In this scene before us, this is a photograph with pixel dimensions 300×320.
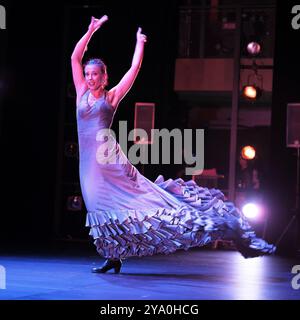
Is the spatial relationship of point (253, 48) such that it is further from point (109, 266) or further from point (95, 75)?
point (109, 266)

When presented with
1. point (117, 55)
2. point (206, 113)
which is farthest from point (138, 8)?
point (206, 113)

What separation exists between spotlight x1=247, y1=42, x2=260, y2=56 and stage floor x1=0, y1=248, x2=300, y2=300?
3.39m

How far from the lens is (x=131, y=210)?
4875mm

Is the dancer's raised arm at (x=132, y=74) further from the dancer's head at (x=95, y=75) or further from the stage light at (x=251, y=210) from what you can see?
the stage light at (x=251, y=210)

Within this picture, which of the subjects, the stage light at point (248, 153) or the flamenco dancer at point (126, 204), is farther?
the stage light at point (248, 153)

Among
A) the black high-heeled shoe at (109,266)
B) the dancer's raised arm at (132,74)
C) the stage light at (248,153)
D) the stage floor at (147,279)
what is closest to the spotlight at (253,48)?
the stage light at (248,153)

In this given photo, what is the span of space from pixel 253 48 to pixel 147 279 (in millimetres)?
5310

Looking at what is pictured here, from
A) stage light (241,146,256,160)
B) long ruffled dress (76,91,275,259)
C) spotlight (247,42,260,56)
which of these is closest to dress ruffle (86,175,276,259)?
long ruffled dress (76,91,275,259)

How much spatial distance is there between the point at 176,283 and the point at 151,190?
730 millimetres

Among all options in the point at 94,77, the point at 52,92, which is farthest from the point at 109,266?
the point at 52,92

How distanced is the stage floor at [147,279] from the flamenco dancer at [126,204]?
0.83ft

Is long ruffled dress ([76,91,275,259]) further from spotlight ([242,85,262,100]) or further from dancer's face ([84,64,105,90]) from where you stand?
spotlight ([242,85,262,100])

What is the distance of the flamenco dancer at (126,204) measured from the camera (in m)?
4.81

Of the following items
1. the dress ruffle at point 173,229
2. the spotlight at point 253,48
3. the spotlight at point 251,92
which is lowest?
the dress ruffle at point 173,229
